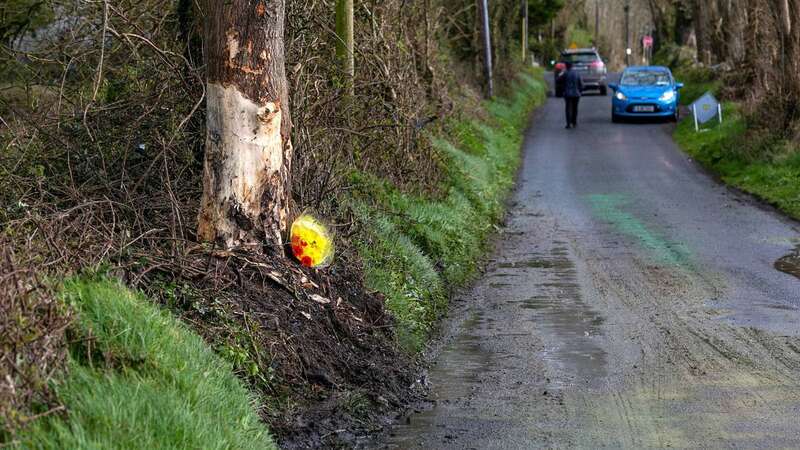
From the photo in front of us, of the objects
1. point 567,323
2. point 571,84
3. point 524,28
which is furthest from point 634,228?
point 524,28

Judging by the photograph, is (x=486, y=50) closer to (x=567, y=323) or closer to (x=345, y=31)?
(x=345, y=31)

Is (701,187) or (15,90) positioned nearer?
(15,90)

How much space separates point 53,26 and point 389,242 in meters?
4.48

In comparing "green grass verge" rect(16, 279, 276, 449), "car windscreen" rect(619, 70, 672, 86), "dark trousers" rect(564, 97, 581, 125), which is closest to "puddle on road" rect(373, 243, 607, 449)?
"green grass verge" rect(16, 279, 276, 449)

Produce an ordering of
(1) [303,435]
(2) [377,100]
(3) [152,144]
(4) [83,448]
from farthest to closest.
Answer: (2) [377,100]
(3) [152,144]
(1) [303,435]
(4) [83,448]

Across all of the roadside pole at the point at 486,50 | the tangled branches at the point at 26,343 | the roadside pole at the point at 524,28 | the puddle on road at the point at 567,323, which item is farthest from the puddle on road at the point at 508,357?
the roadside pole at the point at 524,28

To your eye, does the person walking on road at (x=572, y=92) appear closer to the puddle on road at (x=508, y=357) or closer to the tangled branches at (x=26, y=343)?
the puddle on road at (x=508, y=357)

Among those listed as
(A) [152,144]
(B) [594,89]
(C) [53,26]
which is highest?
(C) [53,26]

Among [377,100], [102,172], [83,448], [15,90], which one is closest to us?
[83,448]

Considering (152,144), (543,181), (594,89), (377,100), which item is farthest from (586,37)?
(152,144)

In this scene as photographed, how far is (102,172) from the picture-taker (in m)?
8.61

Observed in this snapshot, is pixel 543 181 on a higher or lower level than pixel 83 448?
lower

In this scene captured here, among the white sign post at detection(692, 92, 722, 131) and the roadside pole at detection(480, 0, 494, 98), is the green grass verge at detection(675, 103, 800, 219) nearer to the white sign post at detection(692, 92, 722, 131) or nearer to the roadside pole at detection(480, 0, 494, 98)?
the white sign post at detection(692, 92, 722, 131)

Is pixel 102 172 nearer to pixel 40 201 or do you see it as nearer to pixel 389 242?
pixel 40 201
